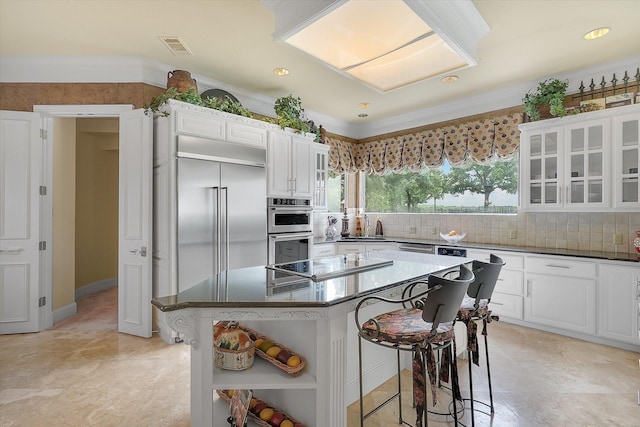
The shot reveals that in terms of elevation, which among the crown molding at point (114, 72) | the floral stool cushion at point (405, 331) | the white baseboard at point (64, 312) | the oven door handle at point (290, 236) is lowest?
the white baseboard at point (64, 312)

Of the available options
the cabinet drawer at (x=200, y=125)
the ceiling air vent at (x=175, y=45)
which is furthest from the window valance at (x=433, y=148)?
the ceiling air vent at (x=175, y=45)

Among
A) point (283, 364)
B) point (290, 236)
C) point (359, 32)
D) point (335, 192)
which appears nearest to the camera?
point (283, 364)

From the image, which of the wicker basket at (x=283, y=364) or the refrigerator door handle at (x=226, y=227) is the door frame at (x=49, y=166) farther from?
the wicker basket at (x=283, y=364)

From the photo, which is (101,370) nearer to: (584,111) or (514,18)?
(514,18)

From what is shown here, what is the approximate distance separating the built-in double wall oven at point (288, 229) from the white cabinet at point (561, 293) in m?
2.66

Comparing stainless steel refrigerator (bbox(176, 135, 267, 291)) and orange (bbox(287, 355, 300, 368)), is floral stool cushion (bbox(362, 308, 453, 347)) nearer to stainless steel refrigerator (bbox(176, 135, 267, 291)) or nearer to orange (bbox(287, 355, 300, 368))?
orange (bbox(287, 355, 300, 368))

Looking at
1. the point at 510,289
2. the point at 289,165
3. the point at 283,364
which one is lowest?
the point at 510,289

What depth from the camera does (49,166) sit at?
12.0 ft

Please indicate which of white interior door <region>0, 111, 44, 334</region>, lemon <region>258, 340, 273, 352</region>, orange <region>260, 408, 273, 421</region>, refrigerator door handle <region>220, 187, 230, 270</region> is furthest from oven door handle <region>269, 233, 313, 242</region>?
white interior door <region>0, 111, 44, 334</region>

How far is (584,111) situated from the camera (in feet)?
11.6

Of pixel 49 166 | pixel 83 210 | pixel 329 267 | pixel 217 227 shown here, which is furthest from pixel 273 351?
pixel 83 210

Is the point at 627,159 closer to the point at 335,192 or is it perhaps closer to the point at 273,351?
the point at 335,192

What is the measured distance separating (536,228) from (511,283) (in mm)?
836

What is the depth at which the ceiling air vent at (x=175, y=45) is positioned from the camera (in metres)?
3.01
